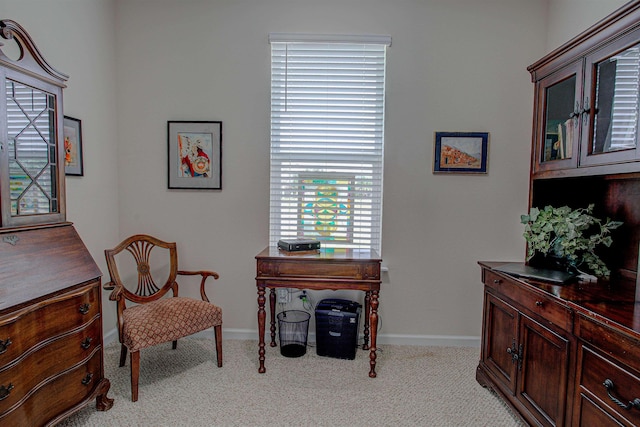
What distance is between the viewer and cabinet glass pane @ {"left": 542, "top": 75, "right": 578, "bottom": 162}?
1971 mm

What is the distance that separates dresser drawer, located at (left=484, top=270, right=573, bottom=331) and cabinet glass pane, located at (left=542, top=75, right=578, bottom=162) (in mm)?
799

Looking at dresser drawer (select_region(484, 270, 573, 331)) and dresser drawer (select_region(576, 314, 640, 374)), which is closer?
dresser drawer (select_region(576, 314, 640, 374))

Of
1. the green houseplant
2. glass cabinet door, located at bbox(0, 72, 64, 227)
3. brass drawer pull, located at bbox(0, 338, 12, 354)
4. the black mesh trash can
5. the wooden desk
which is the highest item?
glass cabinet door, located at bbox(0, 72, 64, 227)

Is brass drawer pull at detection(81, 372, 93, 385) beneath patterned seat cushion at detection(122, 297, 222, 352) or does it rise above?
beneath

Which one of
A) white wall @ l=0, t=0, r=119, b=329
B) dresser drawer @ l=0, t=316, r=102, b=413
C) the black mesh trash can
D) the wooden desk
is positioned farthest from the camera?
the black mesh trash can

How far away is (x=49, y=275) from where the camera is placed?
174 cm

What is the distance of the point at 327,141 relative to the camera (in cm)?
301

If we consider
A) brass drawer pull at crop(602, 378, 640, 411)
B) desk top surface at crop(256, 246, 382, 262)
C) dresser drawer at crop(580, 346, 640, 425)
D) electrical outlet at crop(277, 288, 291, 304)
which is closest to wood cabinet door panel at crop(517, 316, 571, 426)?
dresser drawer at crop(580, 346, 640, 425)

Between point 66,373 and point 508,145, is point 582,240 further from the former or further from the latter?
point 66,373

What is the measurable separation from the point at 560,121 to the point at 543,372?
4.68ft

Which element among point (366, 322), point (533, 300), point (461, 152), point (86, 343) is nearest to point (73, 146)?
point (86, 343)

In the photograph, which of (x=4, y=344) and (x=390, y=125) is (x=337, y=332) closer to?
(x=390, y=125)

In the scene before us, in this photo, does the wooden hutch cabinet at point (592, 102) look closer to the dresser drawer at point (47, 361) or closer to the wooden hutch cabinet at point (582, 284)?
the wooden hutch cabinet at point (582, 284)

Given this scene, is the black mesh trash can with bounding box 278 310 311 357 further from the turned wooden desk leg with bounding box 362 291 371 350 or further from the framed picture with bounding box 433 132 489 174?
the framed picture with bounding box 433 132 489 174
